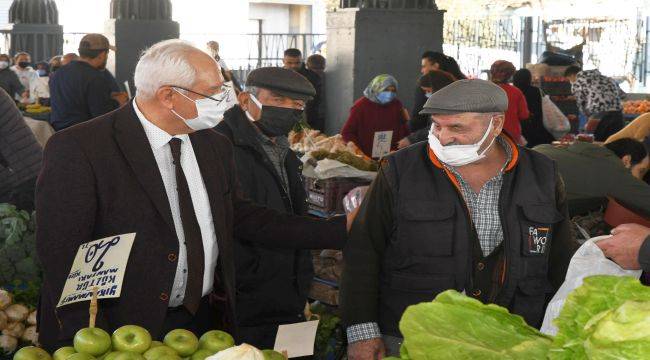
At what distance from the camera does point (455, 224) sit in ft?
10.3

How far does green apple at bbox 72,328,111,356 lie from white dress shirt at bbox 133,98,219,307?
535 millimetres

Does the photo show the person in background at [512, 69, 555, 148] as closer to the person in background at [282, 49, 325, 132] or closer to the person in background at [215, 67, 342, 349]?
the person in background at [282, 49, 325, 132]

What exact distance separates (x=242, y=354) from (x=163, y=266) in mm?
749

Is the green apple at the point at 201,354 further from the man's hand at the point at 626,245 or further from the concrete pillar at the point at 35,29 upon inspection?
the concrete pillar at the point at 35,29

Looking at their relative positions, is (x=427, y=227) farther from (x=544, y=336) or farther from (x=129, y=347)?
(x=544, y=336)

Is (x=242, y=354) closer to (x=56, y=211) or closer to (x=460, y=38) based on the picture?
(x=56, y=211)

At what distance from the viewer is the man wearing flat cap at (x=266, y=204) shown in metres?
3.89

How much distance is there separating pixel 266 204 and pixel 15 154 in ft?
5.26

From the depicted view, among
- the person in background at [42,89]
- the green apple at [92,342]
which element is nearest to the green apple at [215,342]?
the green apple at [92,342]

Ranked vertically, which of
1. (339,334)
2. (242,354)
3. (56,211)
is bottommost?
(339,334)

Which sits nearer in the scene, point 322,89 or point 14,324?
point 14,324

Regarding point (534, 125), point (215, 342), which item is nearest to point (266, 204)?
point (215, 342)

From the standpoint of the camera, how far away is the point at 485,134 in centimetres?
324

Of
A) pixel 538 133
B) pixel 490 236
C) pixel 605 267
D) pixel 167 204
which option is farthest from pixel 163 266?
pixel 538 133
